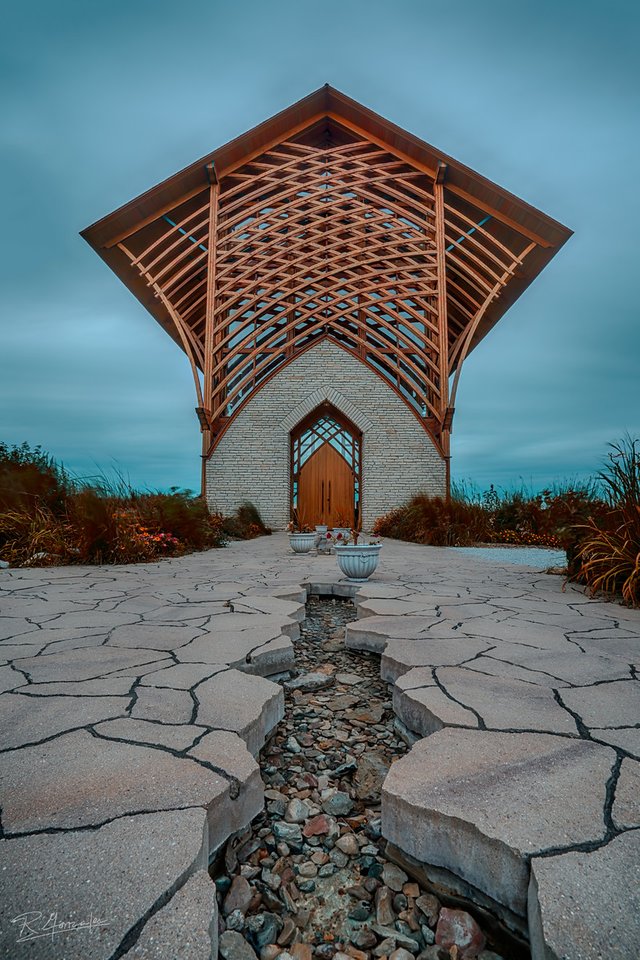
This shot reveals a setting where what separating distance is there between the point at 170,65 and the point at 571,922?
28.2 feet

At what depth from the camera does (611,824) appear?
848 mm

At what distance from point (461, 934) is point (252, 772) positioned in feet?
1.60

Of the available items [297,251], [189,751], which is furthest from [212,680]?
[297,251]

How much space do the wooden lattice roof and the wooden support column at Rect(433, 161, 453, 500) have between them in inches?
1.2

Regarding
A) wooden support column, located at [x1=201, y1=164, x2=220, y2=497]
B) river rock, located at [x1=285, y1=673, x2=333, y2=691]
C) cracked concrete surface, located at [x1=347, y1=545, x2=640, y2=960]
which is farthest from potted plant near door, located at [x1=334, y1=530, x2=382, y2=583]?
wooden support column, located at [x1=201, y1=164, x2=220, y2=497]

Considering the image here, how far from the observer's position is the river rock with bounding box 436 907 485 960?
0.79m

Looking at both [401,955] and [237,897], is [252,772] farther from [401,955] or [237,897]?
[401,955]

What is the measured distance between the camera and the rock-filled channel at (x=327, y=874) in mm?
804

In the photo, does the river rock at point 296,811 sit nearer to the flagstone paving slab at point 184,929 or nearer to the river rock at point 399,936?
the river rock at point 399,936

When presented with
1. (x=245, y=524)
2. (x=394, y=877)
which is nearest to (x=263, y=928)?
(x=394, y=877)

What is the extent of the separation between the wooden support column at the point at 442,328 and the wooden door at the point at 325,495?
2.53 m

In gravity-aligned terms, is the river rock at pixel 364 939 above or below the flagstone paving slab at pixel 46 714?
below

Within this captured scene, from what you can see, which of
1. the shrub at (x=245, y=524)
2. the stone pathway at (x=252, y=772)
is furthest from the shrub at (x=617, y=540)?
the shrub at (x=245, y=524)

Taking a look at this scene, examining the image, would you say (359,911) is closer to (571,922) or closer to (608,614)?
(571,922)
